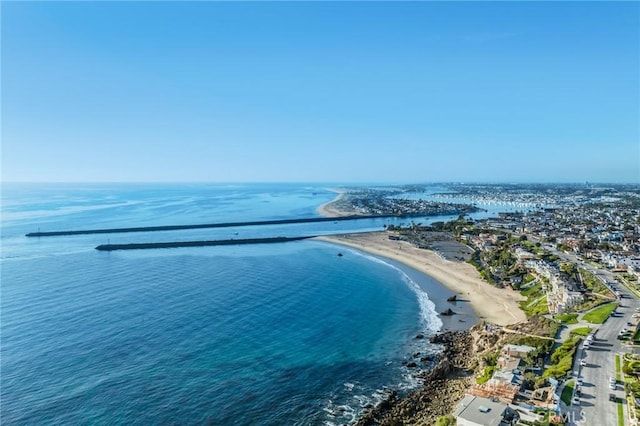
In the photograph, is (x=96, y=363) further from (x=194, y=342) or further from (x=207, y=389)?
(x=207, y=389)

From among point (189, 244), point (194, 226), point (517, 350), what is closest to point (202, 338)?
point (517, 350)

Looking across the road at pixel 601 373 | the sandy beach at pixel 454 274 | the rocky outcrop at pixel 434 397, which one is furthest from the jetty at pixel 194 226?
the road at pixel 601 373

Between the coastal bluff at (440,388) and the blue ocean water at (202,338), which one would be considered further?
the blue ocean water at (202,338)

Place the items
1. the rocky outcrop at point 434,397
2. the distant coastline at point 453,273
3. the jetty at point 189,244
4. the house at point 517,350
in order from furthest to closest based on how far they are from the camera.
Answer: the jetty at point 189,244, the distant coastline at point 453,273, the house at point 517,350, the rocky outcrop at point 434,397

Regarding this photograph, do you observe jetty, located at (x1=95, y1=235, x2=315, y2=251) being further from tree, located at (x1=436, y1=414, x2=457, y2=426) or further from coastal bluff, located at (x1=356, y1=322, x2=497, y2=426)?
tree, located at (x1=436, y1=414, x2=457, y2=426)

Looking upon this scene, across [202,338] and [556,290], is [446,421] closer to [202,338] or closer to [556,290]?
[202,338]

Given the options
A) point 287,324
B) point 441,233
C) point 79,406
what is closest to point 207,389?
point 79,406

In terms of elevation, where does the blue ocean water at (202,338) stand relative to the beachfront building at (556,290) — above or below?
below

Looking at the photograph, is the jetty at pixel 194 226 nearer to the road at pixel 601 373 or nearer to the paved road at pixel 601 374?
the road at pixel 601 373
